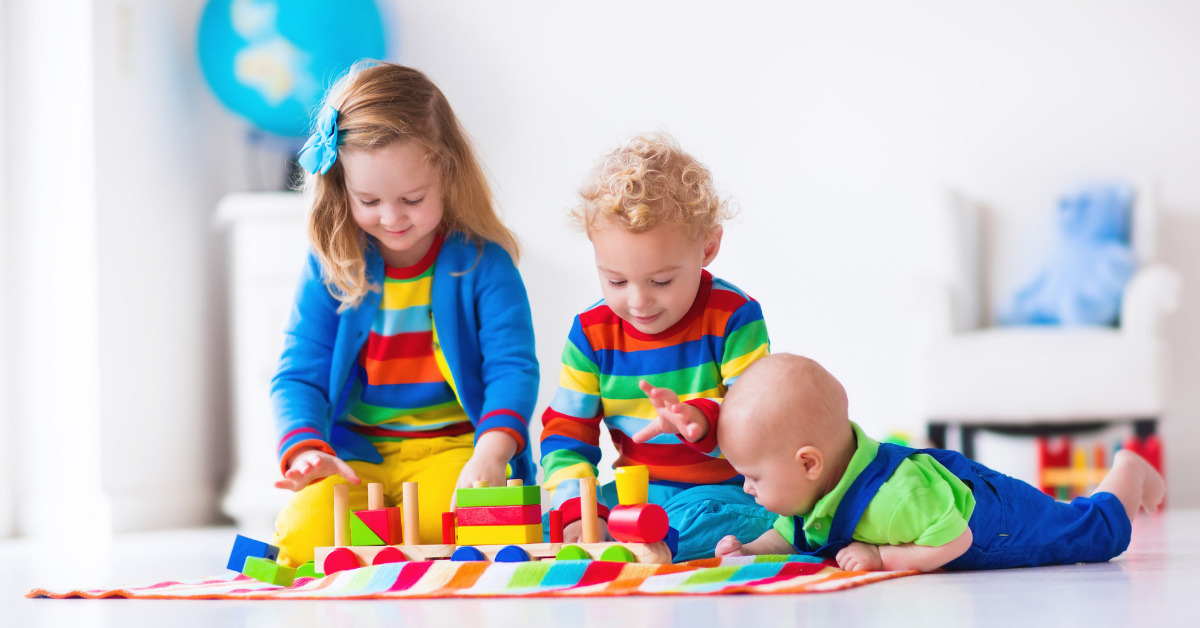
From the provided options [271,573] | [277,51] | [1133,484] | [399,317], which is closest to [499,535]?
[271,573]

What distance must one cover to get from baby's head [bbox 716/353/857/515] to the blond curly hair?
52 cm

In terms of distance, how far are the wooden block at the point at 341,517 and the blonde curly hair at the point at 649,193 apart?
1.23 feet

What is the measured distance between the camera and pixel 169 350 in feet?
7.70

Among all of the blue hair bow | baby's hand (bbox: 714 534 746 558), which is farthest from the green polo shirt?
the blue hair bow

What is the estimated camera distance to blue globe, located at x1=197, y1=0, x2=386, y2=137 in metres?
2.34

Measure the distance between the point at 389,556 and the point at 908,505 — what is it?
19.2 inches

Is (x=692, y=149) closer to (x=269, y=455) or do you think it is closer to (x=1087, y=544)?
(x=269, y=455)

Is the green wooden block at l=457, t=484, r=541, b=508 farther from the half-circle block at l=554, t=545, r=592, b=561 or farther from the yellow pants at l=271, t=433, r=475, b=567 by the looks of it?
the yellow pants at l=271, t=433, r=475, b=567

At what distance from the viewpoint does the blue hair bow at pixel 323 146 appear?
48.1 inches

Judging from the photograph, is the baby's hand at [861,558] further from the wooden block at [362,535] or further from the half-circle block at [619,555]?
the wooden block at [362,535]

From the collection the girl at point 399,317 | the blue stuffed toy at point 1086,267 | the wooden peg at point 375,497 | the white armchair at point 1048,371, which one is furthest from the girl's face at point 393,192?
the blue stuffed toy at point 1086,267

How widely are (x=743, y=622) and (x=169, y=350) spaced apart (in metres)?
1.99

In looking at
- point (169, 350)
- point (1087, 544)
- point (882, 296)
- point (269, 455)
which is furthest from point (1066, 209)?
point (169, 350)

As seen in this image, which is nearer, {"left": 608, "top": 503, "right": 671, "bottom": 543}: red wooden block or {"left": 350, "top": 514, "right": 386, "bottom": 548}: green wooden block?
{"left": 608, "top": 503, "right": 671, "bottom": 543}: red wooden block
